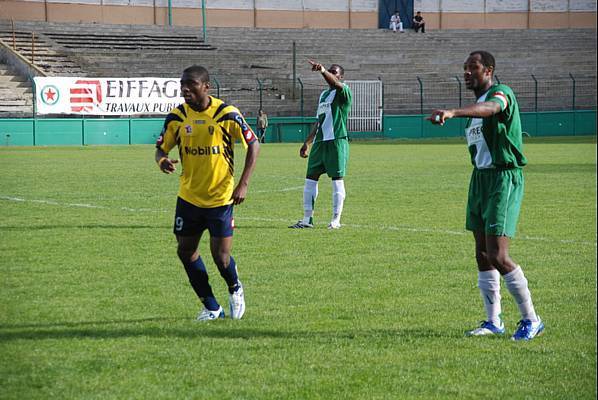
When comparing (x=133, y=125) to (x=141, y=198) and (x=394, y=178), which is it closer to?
(x=394, y=178)

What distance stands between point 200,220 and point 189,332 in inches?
33.8

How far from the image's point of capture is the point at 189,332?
24.5 feet

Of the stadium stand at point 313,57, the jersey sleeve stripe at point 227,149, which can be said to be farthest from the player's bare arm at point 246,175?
the stadium stand at point 313,57

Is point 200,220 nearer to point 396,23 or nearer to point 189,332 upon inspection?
point 189,332

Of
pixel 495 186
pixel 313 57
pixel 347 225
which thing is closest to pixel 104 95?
pixel 313 57

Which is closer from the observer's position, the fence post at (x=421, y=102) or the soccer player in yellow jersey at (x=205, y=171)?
the soccer player in yellow jersey at (x=205, y=171)

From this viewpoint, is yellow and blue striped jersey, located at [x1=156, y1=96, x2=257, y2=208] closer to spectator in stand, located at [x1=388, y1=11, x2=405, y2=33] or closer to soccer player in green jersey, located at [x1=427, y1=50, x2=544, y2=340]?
soccer player in green jersey, located at [x1=427, y1=50, x2=544, y2=340]

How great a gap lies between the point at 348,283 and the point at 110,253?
3.19m

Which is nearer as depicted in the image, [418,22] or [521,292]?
[521,292]

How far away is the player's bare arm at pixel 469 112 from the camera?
6027mm

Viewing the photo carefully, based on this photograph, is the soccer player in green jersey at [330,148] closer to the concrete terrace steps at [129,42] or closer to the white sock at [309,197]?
the white sock at [309,197]

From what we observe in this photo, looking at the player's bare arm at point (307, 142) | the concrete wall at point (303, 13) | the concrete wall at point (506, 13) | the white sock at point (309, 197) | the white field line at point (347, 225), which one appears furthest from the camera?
the concrete wall at point (506, 13)

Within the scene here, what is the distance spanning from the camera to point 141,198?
18516mm

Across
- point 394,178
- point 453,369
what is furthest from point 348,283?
point 394,178
